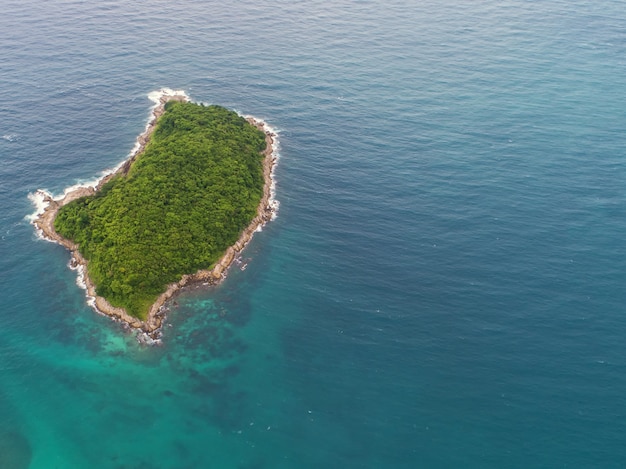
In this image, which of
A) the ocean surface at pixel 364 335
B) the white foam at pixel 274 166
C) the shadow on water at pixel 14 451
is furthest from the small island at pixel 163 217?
the shadow on water at pixel 14 451

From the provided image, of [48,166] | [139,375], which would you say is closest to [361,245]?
[139,375]

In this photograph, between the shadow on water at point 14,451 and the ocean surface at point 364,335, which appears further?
the ocean surface at point 364,335

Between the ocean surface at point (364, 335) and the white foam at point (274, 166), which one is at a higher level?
the white foam at point (274, 166)

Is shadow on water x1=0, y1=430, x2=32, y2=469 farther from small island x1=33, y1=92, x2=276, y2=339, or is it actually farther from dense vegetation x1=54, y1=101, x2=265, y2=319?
dense vegetation x1=54, y1=101, x2=265, y2=319

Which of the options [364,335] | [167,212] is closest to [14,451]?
[167,212]

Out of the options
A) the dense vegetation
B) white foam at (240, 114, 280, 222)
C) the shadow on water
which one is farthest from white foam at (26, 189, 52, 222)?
the shadow on water

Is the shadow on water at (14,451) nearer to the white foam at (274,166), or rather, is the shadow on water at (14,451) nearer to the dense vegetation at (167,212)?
the dense vegetation at (167,212)
